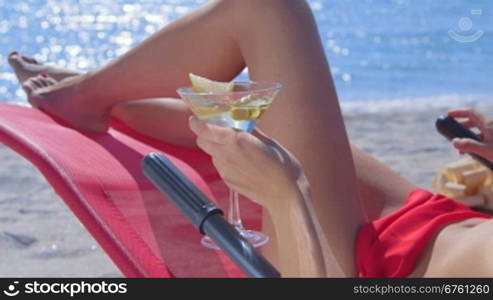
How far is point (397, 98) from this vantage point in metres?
7.80

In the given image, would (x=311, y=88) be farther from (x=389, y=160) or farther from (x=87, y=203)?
(x=389, y=160)

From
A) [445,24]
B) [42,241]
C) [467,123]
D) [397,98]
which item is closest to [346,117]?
[397,98]

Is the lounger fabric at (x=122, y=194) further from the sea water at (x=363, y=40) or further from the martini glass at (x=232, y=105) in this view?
the sea water at (x=363, y=40)

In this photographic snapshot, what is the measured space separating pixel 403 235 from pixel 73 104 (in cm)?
122

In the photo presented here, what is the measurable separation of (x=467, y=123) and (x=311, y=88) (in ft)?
1.85

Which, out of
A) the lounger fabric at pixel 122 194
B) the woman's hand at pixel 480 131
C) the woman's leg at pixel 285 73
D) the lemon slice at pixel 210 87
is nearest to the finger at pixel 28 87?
the lounger fabric at pixel 122 194

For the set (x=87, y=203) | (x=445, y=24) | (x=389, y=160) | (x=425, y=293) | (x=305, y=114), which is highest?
(x=305, y=114)

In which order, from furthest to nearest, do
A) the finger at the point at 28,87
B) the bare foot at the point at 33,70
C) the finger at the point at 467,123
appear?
the bare foot at the point at 33,70 → the finger at the point at 28,87 → the finger at the point at 467,123

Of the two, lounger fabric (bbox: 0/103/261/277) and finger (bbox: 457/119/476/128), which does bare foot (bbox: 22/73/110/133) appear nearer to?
lounger fabric (bbox: 0/103/261/277)

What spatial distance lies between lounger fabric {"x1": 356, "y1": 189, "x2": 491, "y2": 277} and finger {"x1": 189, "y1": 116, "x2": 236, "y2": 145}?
0.70 meters

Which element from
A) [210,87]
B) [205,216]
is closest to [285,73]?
[210,87]

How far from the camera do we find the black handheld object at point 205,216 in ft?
5.22

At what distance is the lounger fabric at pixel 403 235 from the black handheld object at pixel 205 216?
686 millimetres

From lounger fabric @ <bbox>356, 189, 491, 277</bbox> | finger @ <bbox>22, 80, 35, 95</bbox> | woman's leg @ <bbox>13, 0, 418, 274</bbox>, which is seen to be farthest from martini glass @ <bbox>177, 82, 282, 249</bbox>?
finger @ <bbox>22, 80, 35, 95</bbox>
